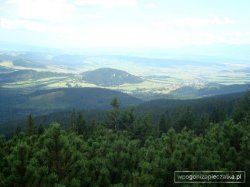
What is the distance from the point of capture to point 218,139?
100ft

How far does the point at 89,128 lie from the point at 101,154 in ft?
189

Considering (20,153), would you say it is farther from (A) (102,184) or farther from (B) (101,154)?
(B) (101,154)

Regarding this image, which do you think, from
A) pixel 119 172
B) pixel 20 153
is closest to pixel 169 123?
pixel 119 172

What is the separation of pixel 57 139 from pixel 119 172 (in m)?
6.19

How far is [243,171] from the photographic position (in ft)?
71.2

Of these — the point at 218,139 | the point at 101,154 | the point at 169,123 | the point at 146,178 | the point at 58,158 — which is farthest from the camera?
the point at 169,123

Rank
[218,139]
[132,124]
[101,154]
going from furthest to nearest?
[132,124] < [218,139] < [101,154]

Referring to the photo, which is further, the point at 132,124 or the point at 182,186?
the point at 132,124

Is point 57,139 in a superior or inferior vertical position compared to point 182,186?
superior

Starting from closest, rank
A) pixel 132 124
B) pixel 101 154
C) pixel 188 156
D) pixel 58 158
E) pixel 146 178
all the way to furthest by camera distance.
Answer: pixel 146 178 → pixel 58 158 → pixel 188 156 → pixel 101 154 → pixel 132 124

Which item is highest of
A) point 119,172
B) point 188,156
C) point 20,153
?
point 20,153

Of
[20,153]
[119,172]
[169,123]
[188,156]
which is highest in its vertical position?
[20,153]

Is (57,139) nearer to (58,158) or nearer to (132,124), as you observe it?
(58,158)

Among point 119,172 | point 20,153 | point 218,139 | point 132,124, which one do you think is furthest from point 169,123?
point 20,153
